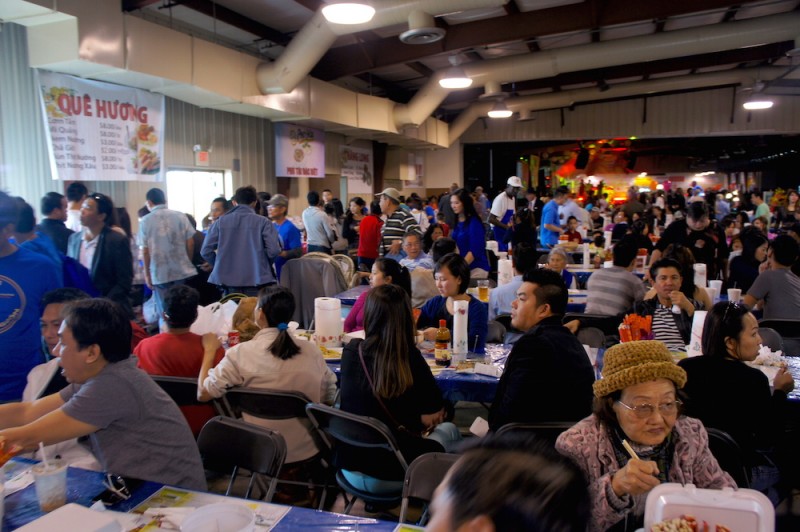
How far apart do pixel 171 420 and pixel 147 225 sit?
12.7 ft

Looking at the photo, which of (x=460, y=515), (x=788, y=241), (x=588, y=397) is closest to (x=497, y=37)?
(x=788, y=241)

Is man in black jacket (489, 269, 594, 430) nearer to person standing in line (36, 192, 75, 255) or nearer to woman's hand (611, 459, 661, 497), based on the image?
woman's hand (611, 459, 661, 497)

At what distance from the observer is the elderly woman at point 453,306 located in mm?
3619

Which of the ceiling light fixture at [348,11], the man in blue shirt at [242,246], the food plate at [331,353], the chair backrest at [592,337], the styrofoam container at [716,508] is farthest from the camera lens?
the man in blue shirt at [242,246]

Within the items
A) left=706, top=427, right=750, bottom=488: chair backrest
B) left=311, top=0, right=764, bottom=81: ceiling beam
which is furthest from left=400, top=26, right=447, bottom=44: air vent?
left=706, top=427, right=750, bottom=488: chair backrest

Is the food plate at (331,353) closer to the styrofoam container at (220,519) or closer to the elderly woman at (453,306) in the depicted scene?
the elderly woman at (453,306)

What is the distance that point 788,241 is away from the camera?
13.7 ft

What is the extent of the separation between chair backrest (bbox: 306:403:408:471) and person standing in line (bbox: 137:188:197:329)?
11.4 feet

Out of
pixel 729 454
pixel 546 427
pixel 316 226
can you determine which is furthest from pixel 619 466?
pixel 316 226

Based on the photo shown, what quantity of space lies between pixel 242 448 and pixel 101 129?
4.71 m

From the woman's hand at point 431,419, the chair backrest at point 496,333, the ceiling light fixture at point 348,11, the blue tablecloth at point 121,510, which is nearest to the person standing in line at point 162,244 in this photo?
the ceiling light fixture at point 348,11

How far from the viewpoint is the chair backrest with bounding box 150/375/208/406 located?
2.82m

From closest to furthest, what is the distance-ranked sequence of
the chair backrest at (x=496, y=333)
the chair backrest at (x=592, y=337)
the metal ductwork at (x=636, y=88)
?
the chair backrest at (x=592, y=337), the chair backrest at (x=496, y=333), the metal ductwork at (x=636, y=88)

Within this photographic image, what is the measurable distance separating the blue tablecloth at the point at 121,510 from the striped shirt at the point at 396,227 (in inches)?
188
